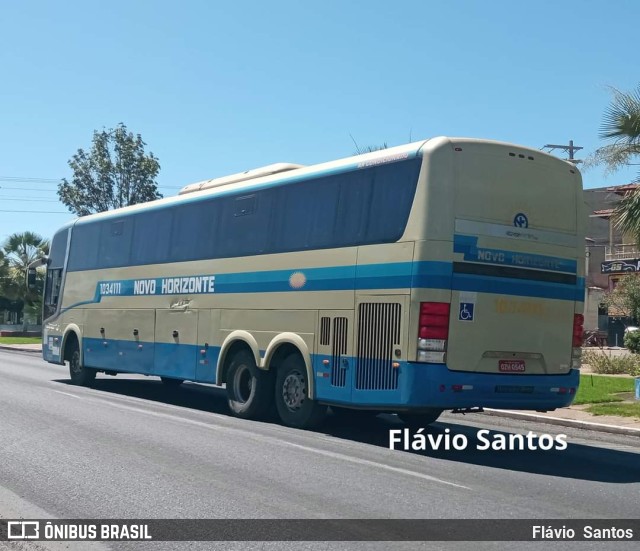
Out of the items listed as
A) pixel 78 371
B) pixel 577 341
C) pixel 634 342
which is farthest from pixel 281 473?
pixel 634 342

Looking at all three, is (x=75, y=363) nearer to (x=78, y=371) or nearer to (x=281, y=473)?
(x=78, y=371)

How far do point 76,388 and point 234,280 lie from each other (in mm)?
6994

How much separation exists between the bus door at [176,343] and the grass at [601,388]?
7.72 m

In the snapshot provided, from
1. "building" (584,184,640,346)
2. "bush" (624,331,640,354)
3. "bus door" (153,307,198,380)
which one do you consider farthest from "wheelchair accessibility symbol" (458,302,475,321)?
"building" (584,184,640,346)

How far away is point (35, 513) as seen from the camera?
7555 millimetres

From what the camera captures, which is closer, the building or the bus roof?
the bus roof

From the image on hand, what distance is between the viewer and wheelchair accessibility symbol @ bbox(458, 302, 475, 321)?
37.5 ft

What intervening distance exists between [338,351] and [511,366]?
2.38 m

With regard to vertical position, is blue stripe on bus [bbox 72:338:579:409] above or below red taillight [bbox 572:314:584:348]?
below

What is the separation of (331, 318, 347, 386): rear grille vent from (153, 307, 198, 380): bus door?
13.9ft

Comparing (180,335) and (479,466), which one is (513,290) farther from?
(180,335)

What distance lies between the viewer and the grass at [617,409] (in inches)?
645

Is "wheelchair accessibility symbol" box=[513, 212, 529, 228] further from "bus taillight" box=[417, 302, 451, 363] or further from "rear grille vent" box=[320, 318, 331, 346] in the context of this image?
"rear grille vent" box=[320, 318, 331, 346]

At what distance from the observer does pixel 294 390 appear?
45.2 feet
